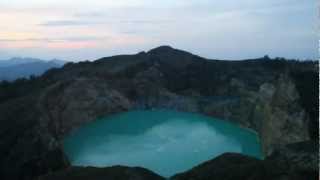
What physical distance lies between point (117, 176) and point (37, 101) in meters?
31.3

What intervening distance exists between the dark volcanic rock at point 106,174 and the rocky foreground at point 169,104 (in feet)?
0.18

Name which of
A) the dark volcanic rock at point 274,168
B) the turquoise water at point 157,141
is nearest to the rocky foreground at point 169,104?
the dark volcanic rock at point 274,168

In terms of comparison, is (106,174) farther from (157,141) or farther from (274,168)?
(157,141)

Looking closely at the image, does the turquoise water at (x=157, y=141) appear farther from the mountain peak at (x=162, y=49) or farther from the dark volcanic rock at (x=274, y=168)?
the mountain peak at (x=162, y=49)

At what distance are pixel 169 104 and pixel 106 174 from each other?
45.5 m

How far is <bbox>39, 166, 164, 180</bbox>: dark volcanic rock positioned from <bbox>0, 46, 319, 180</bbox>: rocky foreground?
0.06 meters

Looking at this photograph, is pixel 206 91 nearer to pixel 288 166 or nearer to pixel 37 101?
pixel 37 101

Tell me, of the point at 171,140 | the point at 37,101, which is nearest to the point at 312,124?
the point at 171,140

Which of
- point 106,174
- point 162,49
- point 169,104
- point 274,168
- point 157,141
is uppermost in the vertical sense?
point 162,49

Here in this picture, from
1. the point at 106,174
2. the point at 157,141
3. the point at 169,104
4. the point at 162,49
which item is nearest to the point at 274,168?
the point at 106,174

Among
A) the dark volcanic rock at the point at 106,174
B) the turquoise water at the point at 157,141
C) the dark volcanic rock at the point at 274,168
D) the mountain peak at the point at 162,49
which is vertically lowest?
the turquoise water at the point at 157,141

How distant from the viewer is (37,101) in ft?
183

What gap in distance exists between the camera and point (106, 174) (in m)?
27.3

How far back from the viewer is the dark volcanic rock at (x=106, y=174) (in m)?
26.7
